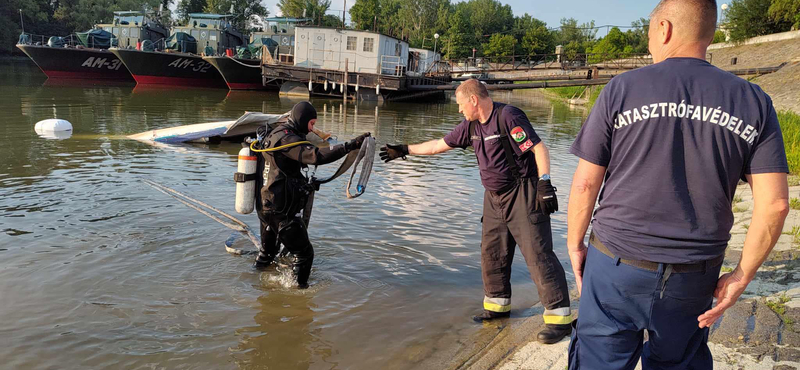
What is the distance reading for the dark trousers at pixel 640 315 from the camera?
6.96ft

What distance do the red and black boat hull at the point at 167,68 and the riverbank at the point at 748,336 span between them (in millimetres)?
36333

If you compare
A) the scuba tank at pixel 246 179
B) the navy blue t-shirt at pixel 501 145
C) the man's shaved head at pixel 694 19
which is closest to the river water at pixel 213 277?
the scuba tank at pixel 246 179

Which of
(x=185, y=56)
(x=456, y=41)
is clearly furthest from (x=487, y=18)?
(x=185, y=56)

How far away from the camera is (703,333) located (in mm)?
2211

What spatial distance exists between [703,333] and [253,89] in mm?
38483

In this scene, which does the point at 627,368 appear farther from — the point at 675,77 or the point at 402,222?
the point at 402,222

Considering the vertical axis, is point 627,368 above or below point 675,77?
below

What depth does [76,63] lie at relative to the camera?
36.6 meters

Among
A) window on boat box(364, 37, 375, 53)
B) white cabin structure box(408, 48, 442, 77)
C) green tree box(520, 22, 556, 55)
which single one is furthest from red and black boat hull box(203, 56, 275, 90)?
green tree box(520, 22, 556, 55)

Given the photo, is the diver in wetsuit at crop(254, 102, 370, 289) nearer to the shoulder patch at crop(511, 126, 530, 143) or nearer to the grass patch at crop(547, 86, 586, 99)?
the shoulder patch at crop(511, 126, 530, 143)

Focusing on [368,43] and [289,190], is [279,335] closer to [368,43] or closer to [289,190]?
[289,190]

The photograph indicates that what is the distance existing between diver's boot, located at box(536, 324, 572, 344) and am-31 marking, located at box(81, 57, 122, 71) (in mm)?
39941

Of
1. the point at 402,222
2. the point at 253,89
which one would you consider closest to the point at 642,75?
the point at 402,222

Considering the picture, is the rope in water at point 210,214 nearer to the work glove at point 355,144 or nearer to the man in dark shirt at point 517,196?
the work glove at point 355,144
